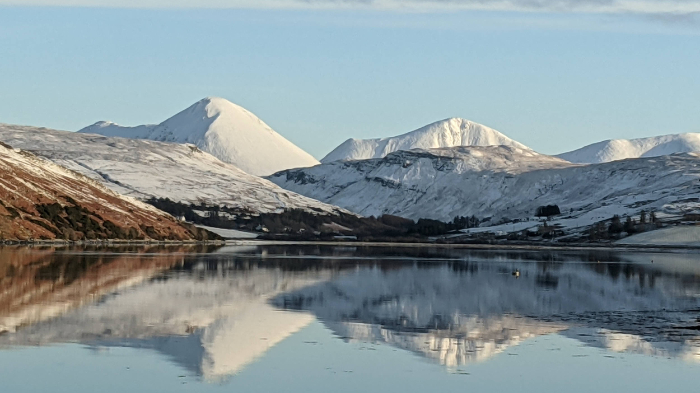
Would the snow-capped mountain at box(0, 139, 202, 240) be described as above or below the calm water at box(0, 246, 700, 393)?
above

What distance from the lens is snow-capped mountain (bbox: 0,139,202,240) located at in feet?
423

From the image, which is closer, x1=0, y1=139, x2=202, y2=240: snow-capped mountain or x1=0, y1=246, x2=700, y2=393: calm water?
x1=0, y1=246, x2=700, y2=393: calm water

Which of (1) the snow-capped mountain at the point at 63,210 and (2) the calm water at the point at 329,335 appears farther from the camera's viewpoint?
(1) the snow-capped mountain at the point at 63,210

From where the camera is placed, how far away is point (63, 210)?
14212 cm

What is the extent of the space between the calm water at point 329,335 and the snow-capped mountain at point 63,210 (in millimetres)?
65878

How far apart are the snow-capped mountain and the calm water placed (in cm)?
6588

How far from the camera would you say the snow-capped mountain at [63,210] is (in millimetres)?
128875

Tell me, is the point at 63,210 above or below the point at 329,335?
above

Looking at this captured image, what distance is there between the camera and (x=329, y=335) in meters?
37.7

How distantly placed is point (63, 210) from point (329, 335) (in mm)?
110439

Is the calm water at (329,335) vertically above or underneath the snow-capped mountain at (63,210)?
underneath

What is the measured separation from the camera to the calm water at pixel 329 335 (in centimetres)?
2830

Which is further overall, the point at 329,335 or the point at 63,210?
the point at 63,210

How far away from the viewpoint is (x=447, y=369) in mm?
30516
